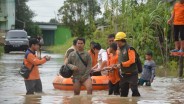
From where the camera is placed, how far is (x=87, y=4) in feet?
199

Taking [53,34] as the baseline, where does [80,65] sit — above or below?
above

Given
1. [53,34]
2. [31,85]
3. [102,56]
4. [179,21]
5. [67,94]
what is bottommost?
[67,94]

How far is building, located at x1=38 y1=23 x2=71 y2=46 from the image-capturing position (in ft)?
243

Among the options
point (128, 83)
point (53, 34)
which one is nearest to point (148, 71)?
point (128, 83)

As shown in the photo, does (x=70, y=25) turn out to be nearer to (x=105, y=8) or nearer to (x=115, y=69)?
(x=105, y=8)

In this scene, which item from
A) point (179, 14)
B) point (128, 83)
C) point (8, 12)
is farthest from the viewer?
point (8, 12)

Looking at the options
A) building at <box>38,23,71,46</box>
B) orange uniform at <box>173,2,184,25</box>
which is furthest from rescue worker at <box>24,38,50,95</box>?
building at <box>38,23,71,46</box>

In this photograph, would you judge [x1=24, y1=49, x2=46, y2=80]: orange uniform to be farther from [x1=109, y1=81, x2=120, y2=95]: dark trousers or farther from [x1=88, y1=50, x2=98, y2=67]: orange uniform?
[x1=88, y1=50, x2=98, y2=67]: orange uniform

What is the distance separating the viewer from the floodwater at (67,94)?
36.0ft

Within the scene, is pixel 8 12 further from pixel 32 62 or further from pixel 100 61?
pixel 32 62

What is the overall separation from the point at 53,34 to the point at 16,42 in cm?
4236

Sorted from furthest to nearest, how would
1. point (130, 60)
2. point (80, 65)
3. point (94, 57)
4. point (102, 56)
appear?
1. point (94, 57)
2. point (102, 56)
3. point (80, 65)
4. point (130, 60)

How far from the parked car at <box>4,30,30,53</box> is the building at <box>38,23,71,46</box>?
36900 millimetres

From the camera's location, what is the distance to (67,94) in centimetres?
1366
